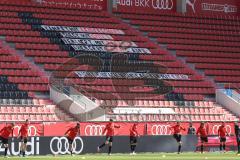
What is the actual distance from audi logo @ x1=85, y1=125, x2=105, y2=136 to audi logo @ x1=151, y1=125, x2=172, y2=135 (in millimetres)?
3343

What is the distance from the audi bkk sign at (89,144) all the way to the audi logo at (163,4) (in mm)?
16169

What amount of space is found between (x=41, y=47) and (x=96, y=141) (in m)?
10.5

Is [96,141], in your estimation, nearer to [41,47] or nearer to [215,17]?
[41,47]

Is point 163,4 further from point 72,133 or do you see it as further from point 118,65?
point 72,133

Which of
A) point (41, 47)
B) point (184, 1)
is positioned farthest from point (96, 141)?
point (184, 1)

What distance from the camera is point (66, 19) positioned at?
52.4 metres

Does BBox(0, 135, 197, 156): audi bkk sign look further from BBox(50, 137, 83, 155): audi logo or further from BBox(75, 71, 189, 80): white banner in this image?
BBox(75, 71, 189, 80): white banner

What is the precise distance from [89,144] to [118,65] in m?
11.6

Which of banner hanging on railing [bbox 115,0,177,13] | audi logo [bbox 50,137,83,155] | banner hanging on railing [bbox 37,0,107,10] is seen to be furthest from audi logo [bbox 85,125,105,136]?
banner hanging on railing [bbox 115,0,177,13]

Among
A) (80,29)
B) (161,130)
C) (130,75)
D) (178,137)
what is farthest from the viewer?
(80,29)

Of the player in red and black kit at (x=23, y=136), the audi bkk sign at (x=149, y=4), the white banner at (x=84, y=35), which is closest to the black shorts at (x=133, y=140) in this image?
the player in red and black kit at (x=23, y=136)

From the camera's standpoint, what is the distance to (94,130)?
42125mm

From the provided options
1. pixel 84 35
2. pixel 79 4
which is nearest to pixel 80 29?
pixel 84 35

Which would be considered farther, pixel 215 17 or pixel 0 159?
pixel 215 17
